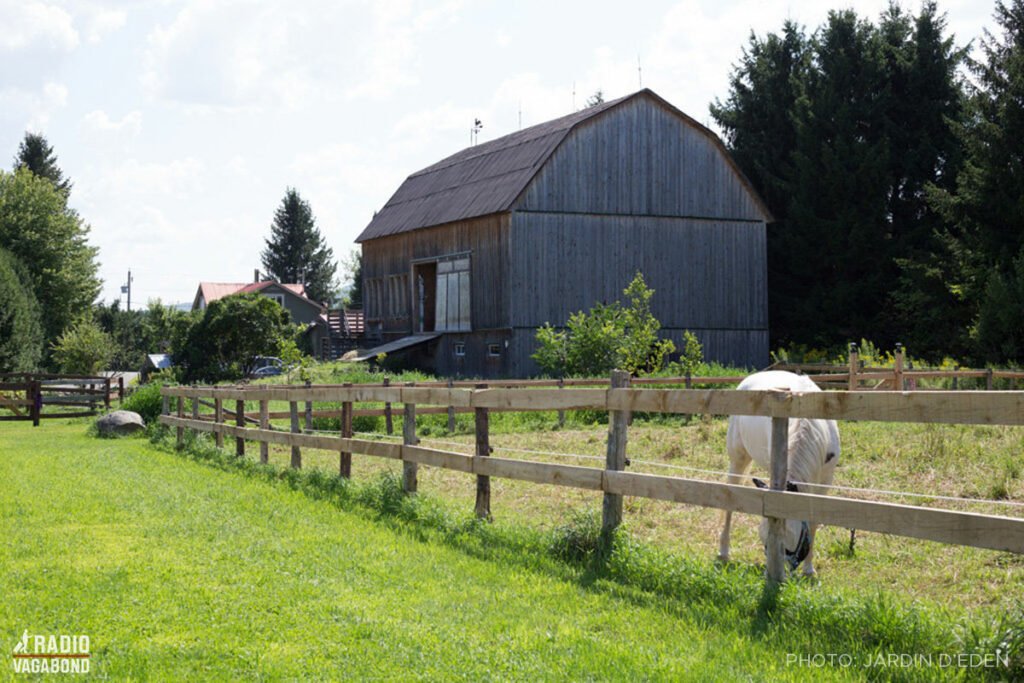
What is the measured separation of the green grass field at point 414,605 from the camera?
487cm

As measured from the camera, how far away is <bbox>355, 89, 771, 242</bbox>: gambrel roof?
33.2 meters

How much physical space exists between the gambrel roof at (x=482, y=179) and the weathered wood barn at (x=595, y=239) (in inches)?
4.1

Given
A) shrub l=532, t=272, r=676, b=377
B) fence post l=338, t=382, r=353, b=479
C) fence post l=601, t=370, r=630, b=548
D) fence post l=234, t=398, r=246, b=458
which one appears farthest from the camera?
shrub l=532, t=272, r=676, b=377

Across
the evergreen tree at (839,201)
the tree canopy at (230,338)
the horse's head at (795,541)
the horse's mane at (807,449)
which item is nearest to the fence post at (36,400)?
the tree canopy at (230,338)

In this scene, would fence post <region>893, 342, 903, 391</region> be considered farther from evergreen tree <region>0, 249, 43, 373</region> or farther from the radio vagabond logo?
evergreen tree <region>0, 249, 43, 373</region>

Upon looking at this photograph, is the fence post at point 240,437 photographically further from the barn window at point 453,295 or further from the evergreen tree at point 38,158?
the evergreen tree at point 38,158

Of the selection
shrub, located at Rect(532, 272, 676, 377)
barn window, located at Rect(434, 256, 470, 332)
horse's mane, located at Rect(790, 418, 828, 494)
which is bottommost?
horse's mane, located at Rect(790, 418, 828, 494)

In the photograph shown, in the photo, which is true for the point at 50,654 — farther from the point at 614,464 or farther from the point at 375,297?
the point at 375,297

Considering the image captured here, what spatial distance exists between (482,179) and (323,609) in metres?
31.7

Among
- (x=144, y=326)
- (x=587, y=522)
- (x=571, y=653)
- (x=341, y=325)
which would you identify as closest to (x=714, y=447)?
(x=587, y=522)

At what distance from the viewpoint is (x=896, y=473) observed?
1152 centimetres

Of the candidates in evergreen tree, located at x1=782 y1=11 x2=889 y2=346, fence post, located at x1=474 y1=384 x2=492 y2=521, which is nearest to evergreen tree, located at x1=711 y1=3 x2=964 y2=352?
evergreen tree, located at x1=782 y1=11 x2=889 y2=346

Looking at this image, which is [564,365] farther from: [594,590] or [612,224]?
[594,590]

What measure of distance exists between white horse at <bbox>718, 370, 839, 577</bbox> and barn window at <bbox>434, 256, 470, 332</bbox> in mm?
26034
